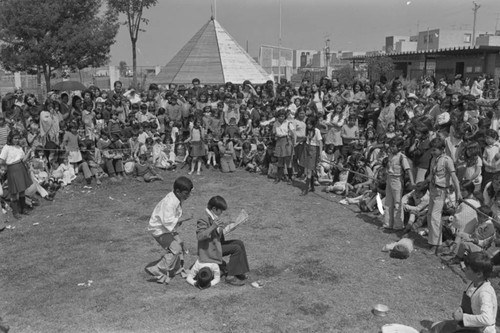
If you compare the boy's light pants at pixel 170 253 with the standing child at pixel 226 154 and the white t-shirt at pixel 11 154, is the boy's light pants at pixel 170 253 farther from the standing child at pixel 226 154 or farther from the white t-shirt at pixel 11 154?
the standing child at pixel 226 154

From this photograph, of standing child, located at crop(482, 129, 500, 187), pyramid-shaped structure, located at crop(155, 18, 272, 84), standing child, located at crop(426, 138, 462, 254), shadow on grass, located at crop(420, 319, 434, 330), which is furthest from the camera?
pyramid-shaped structure, located at crop(155, 18, 272, 84)

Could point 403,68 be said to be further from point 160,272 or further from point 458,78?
point 160,272

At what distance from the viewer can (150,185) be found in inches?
502

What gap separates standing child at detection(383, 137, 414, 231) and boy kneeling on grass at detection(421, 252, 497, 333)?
4188 millimetres

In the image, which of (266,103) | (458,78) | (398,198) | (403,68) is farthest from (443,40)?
(398,198)

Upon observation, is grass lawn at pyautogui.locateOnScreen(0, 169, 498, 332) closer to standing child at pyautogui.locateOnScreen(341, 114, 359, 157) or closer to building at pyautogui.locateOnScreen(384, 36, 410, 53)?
standing child at pyautogui.locateOnScreen(341, 114, 359, 157)

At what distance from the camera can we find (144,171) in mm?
13266

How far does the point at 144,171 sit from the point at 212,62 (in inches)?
407

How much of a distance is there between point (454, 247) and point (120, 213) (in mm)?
6594

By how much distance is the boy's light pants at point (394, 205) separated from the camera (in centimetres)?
896

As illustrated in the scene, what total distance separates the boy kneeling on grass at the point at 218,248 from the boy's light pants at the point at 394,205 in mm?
3541

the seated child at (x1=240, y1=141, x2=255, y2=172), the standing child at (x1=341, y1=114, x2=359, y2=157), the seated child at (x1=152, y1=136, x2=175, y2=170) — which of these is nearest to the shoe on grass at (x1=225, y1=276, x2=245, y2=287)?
the standing child at (x1=341, y1=114, x2=359, y2=157)

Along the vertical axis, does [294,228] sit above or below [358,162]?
below

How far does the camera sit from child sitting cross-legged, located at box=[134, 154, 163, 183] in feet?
43.1
